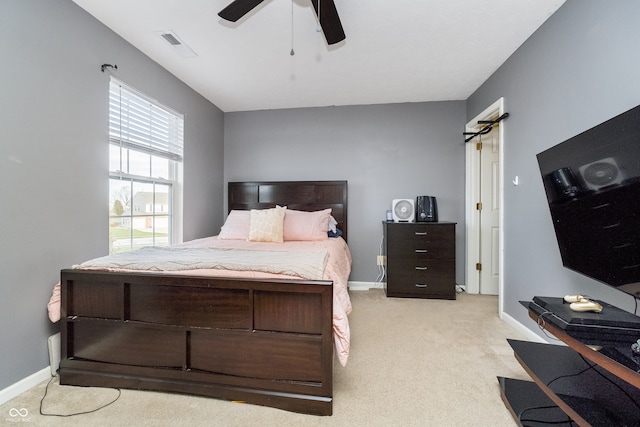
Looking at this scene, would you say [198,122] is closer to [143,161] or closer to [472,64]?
[143,161]

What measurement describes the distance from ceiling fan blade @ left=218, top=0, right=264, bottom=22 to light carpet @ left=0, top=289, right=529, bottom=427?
219 cm

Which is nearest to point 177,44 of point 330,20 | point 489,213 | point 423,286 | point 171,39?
point 171,39

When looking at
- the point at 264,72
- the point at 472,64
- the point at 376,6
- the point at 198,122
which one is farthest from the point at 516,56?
the point at 198,122

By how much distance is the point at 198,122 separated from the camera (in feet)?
10.5

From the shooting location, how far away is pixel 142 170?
2.46m

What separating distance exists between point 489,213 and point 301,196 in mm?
2364

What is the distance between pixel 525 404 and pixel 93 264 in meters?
2.51

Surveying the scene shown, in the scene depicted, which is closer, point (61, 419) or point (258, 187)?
point (61, 419)

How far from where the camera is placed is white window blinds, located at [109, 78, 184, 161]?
2127mm

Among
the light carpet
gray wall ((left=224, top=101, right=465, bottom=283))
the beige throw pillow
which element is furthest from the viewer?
gray wall ((left=224, top=101, right=465, bottom=283))

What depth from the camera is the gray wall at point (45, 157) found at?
1456 mm

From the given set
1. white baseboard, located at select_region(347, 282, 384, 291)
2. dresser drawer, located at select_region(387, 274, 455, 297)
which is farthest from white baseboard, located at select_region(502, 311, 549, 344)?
white baseboard, located at select_region(347, 282, 384, 291)

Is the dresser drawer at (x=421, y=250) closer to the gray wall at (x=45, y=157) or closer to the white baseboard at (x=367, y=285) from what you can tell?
the white baseboard at (x=367, y=285)

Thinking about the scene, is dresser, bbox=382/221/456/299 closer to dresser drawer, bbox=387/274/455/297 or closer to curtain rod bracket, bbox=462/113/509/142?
dresser drawer, bbox=387/274/455/297
